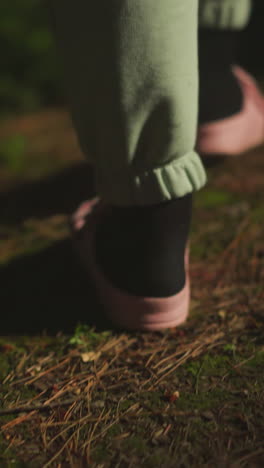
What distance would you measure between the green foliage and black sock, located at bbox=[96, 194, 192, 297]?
197cm

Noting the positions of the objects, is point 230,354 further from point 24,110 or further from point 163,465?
point 24,110

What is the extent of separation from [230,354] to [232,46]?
4.40 feet

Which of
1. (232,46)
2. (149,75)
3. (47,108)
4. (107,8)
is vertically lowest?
(47,108)

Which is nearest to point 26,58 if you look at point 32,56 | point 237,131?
point 32,56

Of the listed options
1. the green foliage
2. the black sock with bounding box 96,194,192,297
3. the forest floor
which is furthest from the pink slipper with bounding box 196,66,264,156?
the green foliage

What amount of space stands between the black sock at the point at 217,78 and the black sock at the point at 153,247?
2.53 ft

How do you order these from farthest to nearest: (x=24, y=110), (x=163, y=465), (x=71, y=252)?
(x=24, y=110)
(x=71, y=252)
(x=163, y=465)

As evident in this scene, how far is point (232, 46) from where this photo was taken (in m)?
1.95

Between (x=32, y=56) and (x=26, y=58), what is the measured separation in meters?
0.04

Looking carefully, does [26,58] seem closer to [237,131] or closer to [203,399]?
[237,131]

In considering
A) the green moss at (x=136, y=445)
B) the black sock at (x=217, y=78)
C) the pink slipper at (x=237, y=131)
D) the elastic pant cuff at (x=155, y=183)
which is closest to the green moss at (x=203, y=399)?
the green moss at (x=136, y=445)

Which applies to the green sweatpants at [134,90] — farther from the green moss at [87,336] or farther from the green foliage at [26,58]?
the green foliage at [26,58]

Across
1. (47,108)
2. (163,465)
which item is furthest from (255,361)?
(47,108)

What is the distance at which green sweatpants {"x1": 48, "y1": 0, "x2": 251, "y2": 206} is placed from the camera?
0.87m
